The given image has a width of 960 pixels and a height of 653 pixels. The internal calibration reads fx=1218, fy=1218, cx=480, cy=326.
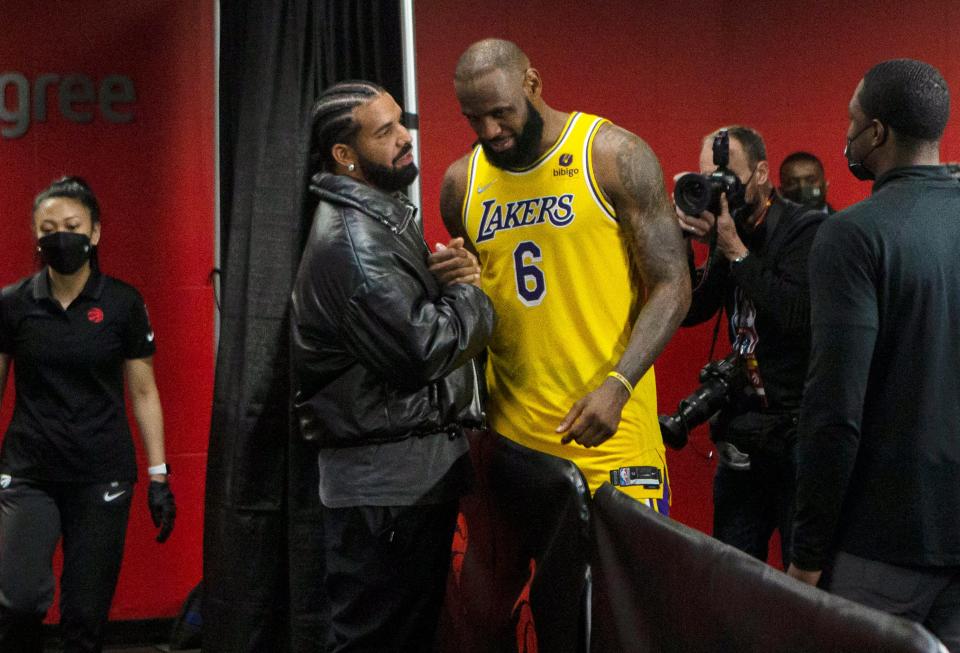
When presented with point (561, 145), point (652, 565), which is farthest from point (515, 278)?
point (652, 565)

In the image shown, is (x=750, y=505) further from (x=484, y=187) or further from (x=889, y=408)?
(x=889, y=408)

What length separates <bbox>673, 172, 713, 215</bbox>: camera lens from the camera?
3.45m

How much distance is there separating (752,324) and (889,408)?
1536 millimetres

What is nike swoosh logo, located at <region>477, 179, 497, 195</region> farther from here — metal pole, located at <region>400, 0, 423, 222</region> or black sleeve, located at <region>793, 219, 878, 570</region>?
black sleeve, located at <region>793, 219, 878, 570</region>

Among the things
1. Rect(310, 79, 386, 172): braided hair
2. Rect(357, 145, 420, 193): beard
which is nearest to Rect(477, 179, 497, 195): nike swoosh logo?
Rect(357, 145, 420, 193): beard

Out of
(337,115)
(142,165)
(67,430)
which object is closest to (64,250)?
(67,430)

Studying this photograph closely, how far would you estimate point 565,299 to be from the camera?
2.85m

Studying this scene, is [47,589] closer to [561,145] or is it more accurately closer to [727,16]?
[561,145]

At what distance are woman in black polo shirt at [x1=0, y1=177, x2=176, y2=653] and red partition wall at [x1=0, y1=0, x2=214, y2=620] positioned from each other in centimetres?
94

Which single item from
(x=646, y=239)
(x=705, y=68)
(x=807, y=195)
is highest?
(x=705, y=68)

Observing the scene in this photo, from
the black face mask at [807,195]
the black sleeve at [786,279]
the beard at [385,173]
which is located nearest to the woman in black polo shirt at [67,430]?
the beard at [385,173]

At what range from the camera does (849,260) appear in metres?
2.10

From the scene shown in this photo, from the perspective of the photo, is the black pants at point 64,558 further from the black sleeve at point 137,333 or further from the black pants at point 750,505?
the black pants at point 750,505

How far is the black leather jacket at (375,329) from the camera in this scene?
8.57 feet
